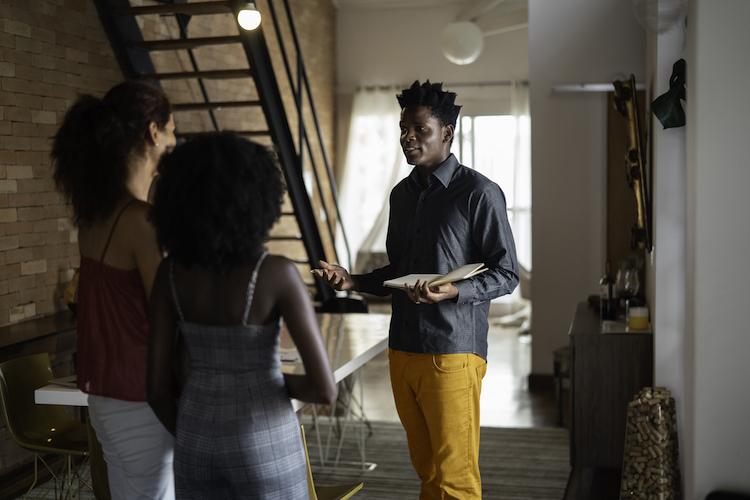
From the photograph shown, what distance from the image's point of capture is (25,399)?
2924 millimetres

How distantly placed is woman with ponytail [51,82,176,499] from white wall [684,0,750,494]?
160 centimetres

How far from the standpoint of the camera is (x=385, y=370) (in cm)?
610

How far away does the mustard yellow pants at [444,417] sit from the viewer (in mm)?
2117

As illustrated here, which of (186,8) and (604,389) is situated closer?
(604,389)

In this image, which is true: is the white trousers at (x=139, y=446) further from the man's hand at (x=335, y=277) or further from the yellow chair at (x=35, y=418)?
the yellow chair at (x=35, y=418)

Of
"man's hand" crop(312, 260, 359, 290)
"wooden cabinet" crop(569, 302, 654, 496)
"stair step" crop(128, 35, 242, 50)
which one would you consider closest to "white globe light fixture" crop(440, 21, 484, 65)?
"stair step" crop(128, 35, 242, 50)

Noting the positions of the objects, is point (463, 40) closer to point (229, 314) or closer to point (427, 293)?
point (427, 293)

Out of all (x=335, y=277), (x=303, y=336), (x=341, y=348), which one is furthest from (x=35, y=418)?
(x=303, y=336)

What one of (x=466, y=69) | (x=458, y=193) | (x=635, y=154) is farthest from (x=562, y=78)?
(x=466, y=69)

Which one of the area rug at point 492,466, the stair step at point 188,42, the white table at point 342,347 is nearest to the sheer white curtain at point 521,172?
the area rug at point 492,466

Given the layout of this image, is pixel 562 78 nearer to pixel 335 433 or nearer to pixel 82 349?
pixel 335 433

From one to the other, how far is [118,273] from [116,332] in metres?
0.14

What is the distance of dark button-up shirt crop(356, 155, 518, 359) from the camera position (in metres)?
2.14

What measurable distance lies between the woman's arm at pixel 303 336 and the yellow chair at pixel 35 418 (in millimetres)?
1651
